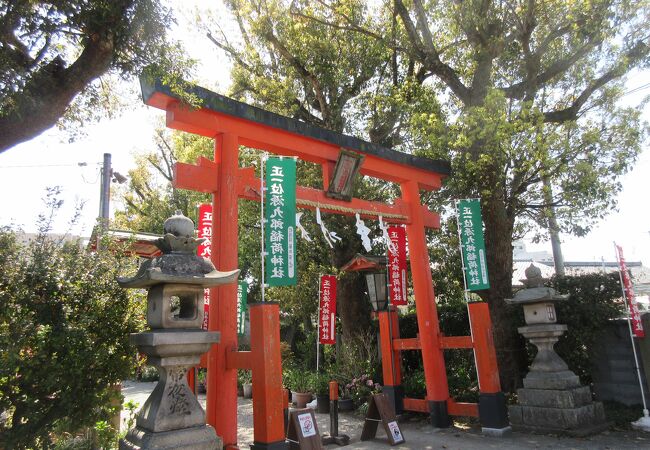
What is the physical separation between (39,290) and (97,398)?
130 cm

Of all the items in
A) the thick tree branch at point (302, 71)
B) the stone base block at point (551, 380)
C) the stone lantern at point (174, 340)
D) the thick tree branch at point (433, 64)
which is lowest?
the stone base block at point (551, 380)

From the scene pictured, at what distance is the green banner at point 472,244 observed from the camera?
8336 millimetres

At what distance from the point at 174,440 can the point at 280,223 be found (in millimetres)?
3057

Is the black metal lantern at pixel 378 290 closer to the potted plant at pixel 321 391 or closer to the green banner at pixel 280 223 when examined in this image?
the potted plant at pixel 321 391

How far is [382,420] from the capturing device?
23.1 ft

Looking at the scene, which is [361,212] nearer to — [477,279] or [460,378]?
[477,279]

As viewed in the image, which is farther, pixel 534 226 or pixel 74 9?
pixel 534 226

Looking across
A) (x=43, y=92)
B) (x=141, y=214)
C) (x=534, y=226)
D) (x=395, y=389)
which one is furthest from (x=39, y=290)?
(x=141, y=214)

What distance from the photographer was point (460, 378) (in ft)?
33.0

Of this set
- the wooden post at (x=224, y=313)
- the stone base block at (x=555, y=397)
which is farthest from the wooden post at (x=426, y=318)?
the wooden post at (x=224, y=313)

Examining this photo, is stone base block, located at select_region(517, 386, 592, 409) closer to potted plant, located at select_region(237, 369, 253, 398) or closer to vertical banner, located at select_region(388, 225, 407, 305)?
vertical banner, located at select_region(388, 225, 407, 305)

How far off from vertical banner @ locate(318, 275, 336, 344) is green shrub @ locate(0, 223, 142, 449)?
20.9ft

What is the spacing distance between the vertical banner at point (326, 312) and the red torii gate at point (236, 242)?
2.09 metres

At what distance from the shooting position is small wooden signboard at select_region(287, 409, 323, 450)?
5.65 meters
